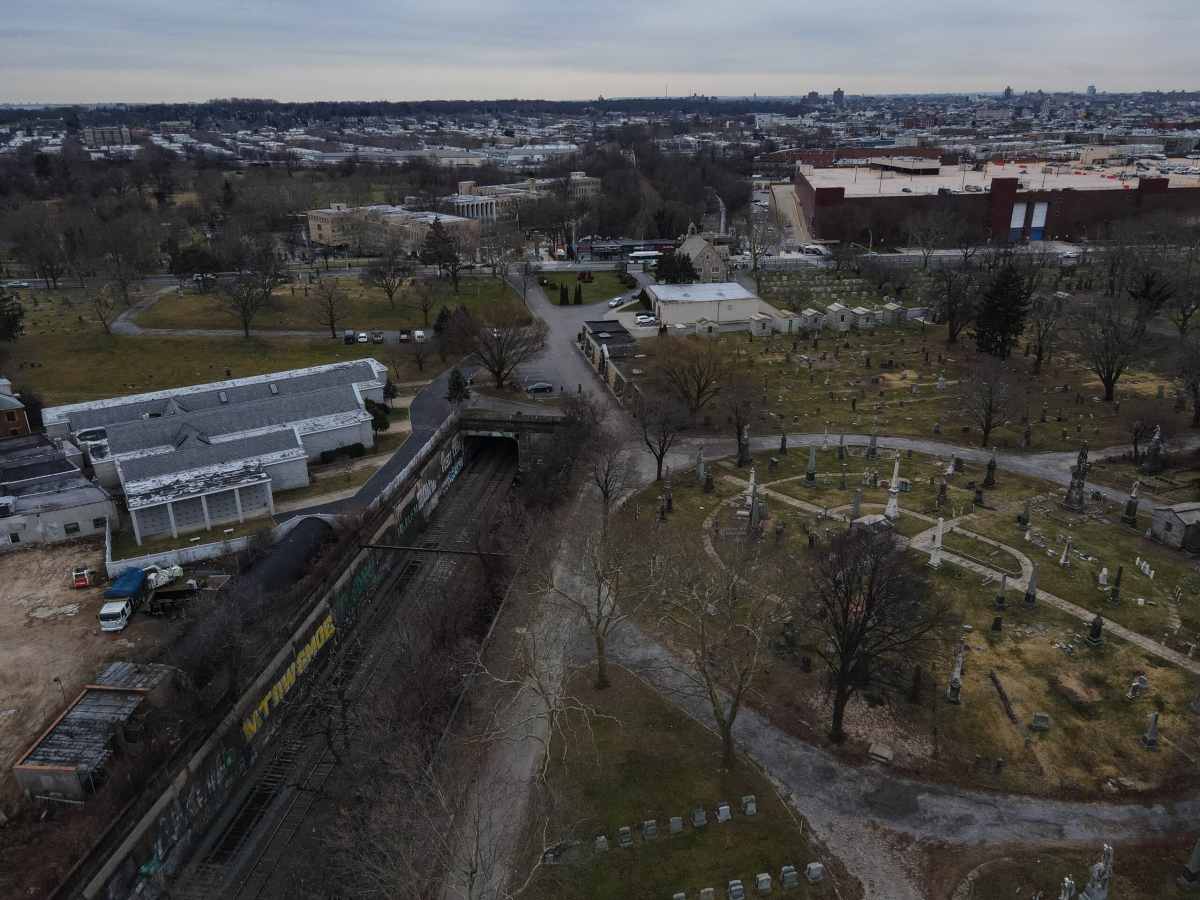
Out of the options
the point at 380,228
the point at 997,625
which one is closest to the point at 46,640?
the point at 997,625

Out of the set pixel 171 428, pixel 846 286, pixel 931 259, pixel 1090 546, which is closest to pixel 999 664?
pixel 1090 546

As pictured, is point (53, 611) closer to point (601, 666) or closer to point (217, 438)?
point (217, 438)

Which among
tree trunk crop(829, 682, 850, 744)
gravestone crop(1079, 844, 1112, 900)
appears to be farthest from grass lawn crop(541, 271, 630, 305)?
gravestone crop(1079, 844, 1112, 900)

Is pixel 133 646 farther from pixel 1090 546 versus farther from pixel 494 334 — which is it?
pixel 1090 546

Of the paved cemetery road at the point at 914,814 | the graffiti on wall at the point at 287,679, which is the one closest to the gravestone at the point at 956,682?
the paved cemetery road at the point at 914,814

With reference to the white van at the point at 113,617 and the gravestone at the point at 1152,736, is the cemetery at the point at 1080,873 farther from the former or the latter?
the white van at the point at 113,617
